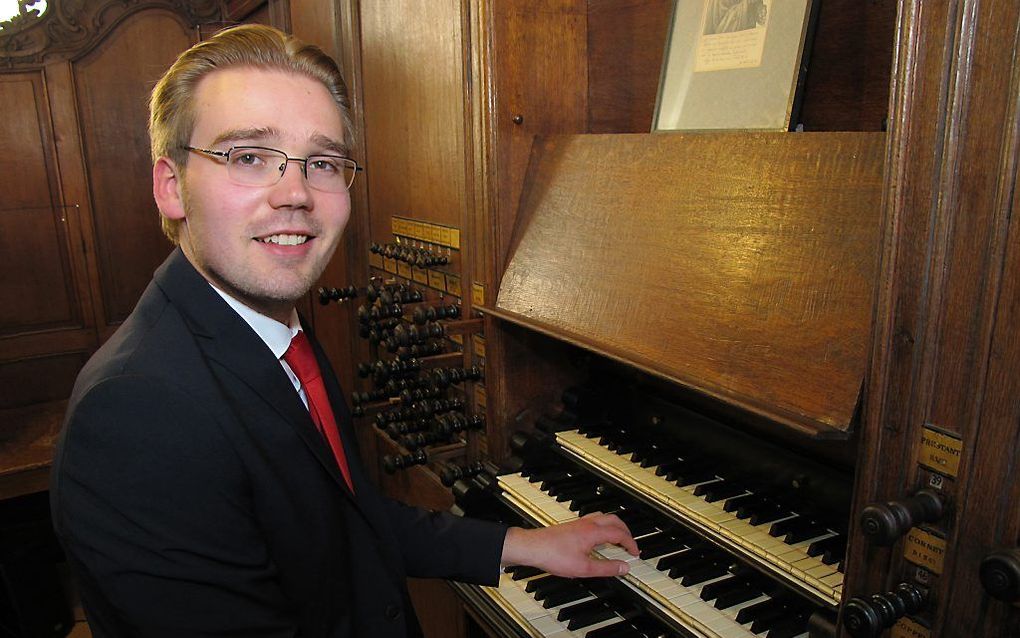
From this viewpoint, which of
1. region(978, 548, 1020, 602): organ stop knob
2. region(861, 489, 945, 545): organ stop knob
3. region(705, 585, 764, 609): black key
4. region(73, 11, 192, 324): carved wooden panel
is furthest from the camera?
region(73, 11, 192, 324): carved wooden panel

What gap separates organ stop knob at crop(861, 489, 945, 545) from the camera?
1011mm

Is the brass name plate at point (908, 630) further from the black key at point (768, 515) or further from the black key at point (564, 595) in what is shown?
the black key at point (564, 595)

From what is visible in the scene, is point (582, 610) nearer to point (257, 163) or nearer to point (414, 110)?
point (257, 163)

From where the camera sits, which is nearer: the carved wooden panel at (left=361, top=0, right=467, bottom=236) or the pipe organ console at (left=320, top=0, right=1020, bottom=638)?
the pipe organ console at (left=320, top=0, right=1020, bottom=638)

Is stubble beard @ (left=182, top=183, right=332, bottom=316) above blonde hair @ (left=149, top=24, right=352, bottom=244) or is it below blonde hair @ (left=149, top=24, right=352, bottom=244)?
below

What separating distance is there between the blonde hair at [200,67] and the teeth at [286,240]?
18cm

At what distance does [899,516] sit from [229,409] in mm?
971

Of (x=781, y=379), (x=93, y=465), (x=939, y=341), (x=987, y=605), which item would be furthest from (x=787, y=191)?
(x=93, y=465)

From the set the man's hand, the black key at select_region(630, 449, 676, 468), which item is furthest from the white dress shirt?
the black key at select_region(630, 449, 676, 468)

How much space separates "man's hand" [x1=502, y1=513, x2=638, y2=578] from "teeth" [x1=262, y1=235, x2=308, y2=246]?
811 mm

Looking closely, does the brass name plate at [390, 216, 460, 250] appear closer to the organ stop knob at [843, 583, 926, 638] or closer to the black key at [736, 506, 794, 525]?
the black key at [736, 506, 794, 525]

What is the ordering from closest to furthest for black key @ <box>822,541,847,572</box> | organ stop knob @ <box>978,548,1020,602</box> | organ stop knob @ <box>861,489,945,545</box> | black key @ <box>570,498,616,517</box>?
organ stop knob @ <box>978,548,1020,602</box> → organ stop knob @ <box>861,489,945,545</box> → black key @ <box>822,541,847,572</box> → black key @ <box>570,498,616,517</box>

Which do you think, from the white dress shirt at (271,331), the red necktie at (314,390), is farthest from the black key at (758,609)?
the white dress shirt at (271,331)

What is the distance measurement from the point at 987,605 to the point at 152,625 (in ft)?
3.69
